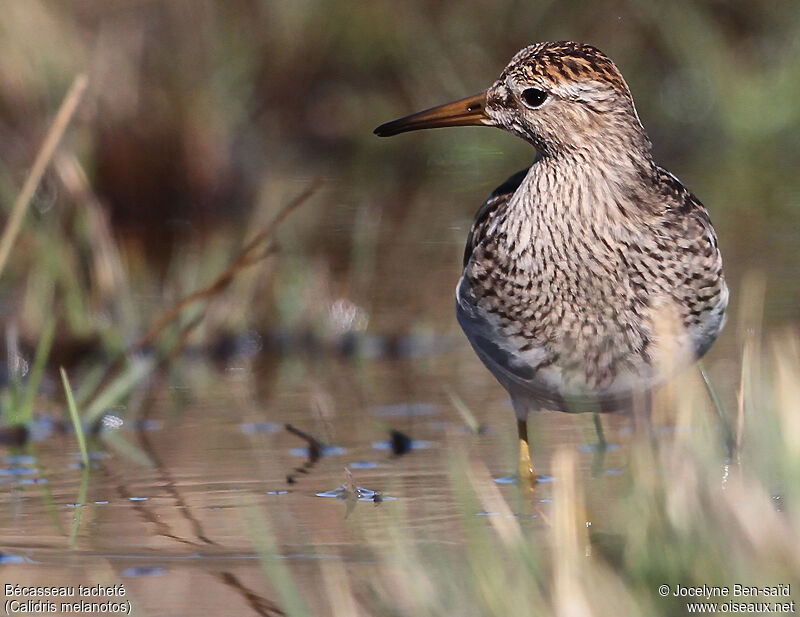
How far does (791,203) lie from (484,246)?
6150 millimetres

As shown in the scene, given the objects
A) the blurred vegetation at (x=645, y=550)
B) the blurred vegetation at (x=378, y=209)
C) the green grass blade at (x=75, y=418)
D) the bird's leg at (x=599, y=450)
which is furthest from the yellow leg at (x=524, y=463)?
the blurred vegetation at (x=645, y=550)

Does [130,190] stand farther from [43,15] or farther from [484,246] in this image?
[484,246]

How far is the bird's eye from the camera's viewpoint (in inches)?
→ 231

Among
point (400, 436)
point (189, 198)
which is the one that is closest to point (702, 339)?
point (400, 436)

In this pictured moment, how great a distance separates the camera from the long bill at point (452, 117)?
611 cm

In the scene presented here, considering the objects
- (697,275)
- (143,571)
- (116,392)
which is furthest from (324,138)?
(143,571)

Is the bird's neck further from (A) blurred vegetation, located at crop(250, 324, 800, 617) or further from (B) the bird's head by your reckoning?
(A) blurred vegetation, located at crop(250, 324, 800, 617)

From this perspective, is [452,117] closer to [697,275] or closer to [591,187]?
[591,187]

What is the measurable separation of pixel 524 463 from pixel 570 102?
1.30m

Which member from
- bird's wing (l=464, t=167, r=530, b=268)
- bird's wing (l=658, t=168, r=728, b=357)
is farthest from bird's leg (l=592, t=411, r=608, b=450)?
bird's wing (l=464, t=167, r=530, b=268)

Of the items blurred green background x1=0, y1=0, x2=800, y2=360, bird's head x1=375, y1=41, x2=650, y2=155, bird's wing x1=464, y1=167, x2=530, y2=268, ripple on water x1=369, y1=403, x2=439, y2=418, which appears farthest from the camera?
blurred green background x1=0, y1=0, x2=800, y2=360

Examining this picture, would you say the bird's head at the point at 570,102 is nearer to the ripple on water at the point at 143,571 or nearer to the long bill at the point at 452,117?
the long bill at the point at 452,117

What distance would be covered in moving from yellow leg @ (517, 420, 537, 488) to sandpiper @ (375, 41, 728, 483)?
0.01m

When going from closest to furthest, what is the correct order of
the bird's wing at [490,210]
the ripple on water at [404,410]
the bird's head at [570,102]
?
the bird's head at [570,102]
the bird's wing at [490,210]
the ripple on water at [404,410]
